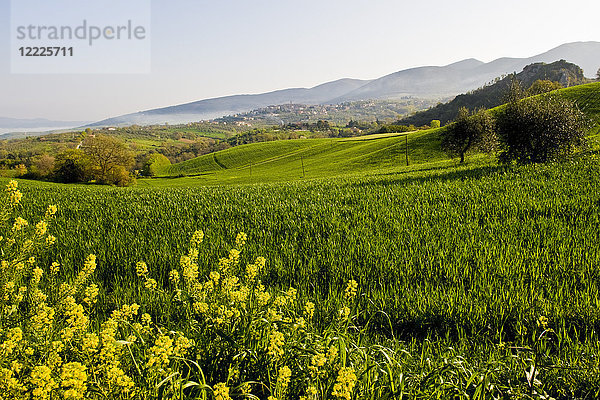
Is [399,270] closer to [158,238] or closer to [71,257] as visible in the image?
[158,238]

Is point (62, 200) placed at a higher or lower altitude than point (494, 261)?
higher

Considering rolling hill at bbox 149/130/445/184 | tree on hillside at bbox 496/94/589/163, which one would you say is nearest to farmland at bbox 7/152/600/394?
tree on hillside at bbox 496/94/589/163

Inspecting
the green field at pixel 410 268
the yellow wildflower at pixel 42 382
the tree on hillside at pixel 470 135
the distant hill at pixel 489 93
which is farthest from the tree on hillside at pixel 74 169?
the distant hill at pixel 489 93

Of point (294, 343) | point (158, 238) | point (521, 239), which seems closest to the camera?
point (294, 343)

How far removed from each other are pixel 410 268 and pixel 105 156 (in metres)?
78.6

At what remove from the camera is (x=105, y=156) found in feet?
232

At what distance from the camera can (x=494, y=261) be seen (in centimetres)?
493

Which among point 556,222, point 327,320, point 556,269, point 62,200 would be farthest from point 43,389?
point 62,200

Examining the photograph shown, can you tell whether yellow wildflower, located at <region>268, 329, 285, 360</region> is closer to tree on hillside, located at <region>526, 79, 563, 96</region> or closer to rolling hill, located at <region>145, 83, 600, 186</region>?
rolling hill, located at <region>145, 83, 600, 186</region>

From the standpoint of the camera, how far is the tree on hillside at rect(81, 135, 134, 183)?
6712 centimetres

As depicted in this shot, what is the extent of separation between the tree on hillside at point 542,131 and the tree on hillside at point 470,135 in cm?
1326

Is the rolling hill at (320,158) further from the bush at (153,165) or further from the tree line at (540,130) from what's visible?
the tree line at (540,130)

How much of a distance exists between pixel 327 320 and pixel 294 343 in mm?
1516

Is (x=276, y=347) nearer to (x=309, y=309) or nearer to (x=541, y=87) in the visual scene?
(x=309, y=309)
